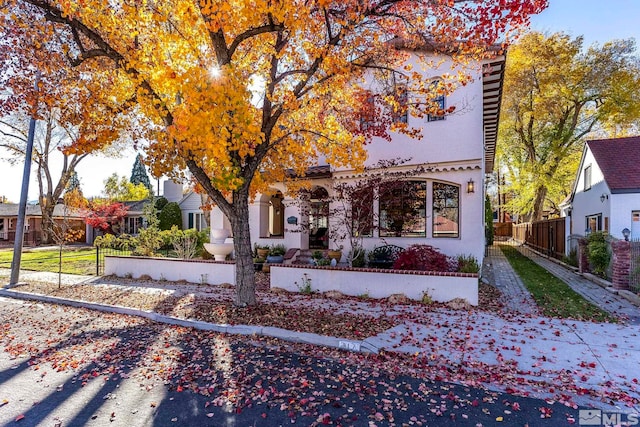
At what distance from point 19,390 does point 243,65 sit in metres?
7.39

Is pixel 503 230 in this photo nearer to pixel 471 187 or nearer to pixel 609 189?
pixel 609 189

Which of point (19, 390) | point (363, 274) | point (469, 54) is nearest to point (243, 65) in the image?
point (469, 54)

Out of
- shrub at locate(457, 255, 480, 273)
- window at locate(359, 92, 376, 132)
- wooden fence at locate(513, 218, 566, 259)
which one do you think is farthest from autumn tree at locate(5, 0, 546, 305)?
wooden fence at locate(513, 218, 566, 259)

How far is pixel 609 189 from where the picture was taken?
1313 centimetres

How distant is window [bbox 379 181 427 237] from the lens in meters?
12.2

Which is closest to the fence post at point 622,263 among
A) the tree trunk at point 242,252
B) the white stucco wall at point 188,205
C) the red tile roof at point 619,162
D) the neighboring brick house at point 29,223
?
the red tile roof at point 619,162

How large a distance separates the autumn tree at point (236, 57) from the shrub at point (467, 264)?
14.7ft

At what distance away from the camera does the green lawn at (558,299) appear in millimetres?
7434

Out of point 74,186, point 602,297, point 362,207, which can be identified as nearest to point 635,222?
point 602,297

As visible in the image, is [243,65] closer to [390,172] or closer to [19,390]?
[390,172]

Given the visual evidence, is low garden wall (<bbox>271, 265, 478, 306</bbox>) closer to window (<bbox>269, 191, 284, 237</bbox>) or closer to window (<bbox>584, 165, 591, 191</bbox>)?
window (<bbox>269, 191, 284, 237</bbox>)

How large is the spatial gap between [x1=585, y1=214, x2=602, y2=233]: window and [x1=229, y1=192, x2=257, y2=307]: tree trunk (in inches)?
561

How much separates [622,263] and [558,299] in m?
2.32

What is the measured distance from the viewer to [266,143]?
7.68 metres
